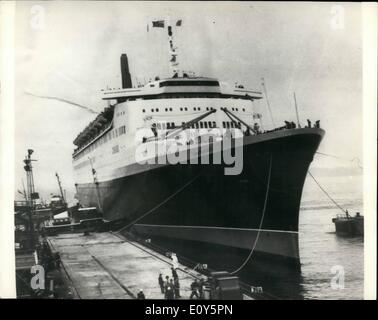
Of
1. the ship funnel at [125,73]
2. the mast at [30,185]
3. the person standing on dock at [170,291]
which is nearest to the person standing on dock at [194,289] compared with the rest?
the person standing on dock at [170,291]

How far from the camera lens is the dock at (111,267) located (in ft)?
27.8

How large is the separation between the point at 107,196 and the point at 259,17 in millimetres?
5601

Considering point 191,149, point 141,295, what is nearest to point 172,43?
point 191,149

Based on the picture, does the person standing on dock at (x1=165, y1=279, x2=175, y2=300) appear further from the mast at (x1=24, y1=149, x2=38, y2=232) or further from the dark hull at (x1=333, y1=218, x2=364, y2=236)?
the dark hull at (x1=333, y1=218, x2=364, y2=236)

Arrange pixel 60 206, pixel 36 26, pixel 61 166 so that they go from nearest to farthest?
1. pixel 36 26
2. pixel 61 166
3. pixel 60 206

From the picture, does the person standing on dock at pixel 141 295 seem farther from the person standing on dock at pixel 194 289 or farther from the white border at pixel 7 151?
the white border at pixel 7 151

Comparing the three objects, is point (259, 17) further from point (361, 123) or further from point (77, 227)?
point (77, 227)

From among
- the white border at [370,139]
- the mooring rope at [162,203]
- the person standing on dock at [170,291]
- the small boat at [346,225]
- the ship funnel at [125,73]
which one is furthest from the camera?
the small boat at [346,225]

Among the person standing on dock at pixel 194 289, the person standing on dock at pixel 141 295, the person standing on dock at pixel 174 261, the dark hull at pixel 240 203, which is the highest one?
the dark hull at pixel 240 203

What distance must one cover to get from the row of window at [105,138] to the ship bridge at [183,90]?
797mm

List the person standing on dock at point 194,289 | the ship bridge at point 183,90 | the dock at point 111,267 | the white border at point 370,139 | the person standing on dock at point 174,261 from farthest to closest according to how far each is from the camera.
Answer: the ship bridge at point 183,90 < the person standing on dock at point 174,261 < the white border at point 370,139 < the dock at point 111,267 < the person standing on dock at point 194,289
